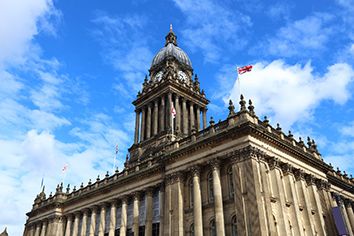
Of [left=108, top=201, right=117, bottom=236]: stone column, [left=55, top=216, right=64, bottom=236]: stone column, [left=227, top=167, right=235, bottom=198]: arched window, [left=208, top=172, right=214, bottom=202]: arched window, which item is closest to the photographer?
[left=227, top=167, right=235, bottom=198]: arched window

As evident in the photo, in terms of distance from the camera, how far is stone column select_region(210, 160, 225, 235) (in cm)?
3008

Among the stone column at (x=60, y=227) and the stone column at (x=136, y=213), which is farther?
the stone column at (x=60, y=227)

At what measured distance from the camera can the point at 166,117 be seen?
55.2 meters

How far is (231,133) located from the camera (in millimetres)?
32344

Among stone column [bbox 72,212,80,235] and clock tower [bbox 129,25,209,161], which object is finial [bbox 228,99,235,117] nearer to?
clock tower [bbox 129,25,209,161]

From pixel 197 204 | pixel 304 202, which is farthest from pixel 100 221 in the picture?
pixel 304 202

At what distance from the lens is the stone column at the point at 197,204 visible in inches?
1248

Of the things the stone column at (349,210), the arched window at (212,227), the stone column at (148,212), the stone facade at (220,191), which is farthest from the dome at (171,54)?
the arched window at (212,227)

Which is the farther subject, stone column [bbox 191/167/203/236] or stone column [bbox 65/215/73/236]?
stone column [bbox 65/215/73/236]

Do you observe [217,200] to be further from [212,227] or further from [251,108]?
[251,108]

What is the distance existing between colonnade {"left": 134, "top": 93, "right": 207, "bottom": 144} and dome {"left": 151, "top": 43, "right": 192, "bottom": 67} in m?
9.84


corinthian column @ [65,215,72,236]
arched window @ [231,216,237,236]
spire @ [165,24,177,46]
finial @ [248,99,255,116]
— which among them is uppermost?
spire @ [165,24,177,46]

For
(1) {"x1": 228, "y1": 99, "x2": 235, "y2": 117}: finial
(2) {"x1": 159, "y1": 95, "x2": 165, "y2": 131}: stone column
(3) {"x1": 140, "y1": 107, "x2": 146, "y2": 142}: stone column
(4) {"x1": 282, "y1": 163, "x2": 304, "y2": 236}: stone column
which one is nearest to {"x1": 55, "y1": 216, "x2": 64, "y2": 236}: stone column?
(3) {"x1": 140, "y1": 107, "x2": 146, "y2": 142}: stone column

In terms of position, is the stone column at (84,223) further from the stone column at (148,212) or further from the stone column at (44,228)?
the stone column at (148,212)
